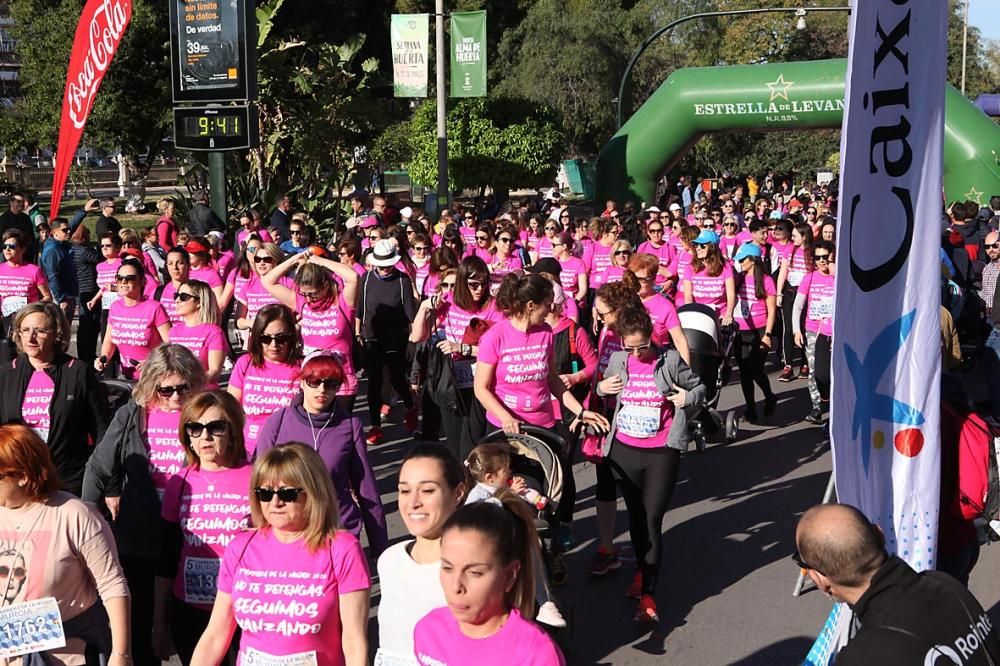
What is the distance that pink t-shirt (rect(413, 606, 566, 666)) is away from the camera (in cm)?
299

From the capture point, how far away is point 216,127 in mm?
16188

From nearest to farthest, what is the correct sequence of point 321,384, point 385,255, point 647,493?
point 321,384 < point 647,493 < point 385,255

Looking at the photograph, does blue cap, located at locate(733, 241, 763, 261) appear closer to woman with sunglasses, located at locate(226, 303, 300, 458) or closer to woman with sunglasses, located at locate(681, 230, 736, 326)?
woman with sunglasses, located at locate(681, 230, 736, 326)

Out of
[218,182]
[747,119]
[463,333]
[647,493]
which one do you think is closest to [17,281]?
[463,333]

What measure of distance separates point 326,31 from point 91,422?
3945cm

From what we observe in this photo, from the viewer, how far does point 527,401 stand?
267 inches

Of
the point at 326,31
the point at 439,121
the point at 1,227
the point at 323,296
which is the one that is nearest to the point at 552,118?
the point at 439,121

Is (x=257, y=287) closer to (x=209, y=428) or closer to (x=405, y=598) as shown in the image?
(x=209, y=428)

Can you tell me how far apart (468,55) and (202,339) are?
57.2ft

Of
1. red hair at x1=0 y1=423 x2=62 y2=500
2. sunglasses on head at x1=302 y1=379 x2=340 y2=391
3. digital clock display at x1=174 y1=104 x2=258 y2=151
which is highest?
digital clock display at x1=174 y1=104 x2=258 y2=151

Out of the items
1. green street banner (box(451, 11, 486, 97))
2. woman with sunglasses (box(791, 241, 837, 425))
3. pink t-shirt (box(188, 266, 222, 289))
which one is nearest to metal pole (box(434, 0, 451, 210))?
green street banner (box(451, 11, 486, 97))

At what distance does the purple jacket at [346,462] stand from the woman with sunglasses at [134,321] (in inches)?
123

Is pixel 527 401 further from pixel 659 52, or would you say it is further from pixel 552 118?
pixel 659 52

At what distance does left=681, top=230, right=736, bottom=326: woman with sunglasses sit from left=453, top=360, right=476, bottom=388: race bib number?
3.48 metres
